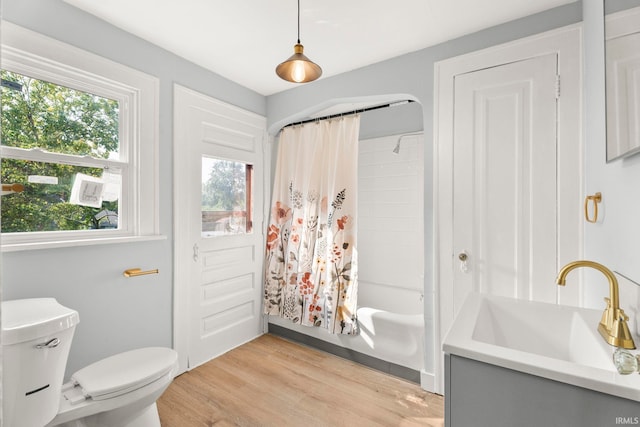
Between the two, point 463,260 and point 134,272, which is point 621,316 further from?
point 134,272

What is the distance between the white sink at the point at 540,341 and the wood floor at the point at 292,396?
38.2 inches

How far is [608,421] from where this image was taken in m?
0.67

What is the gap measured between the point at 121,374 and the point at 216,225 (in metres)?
1.28

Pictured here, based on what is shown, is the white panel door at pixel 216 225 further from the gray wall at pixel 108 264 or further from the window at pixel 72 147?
the window at pixel 72 147

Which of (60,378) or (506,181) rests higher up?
(506,181)

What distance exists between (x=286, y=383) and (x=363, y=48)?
7.89ft

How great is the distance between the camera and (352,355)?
2.55m

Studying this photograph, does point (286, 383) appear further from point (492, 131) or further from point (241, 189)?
point (492, 131)

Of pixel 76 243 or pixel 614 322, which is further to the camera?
pixel 76 243

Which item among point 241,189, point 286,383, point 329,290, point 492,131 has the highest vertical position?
point 492,131

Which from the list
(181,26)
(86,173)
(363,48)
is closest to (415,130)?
(363,48)

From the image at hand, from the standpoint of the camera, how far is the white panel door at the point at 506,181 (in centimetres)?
176

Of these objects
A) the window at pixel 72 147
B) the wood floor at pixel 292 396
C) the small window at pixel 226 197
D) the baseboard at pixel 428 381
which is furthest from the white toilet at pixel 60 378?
the baseboard at pixel 428 381

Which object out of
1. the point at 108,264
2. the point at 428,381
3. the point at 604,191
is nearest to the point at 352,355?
the point at 428,381
